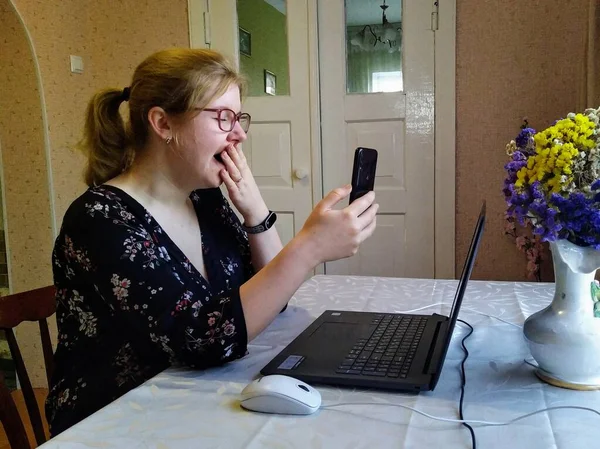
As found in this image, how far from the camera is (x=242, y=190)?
1385mm

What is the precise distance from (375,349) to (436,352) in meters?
0.10

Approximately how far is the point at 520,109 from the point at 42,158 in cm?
213

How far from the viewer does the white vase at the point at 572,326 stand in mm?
808

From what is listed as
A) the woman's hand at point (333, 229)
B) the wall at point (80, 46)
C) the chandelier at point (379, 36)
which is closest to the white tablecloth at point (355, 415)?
the woman's hand at point (333, 229)

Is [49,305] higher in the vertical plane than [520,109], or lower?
lower

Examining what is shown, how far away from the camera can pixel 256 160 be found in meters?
2.86

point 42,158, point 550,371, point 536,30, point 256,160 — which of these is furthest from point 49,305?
point 536,30

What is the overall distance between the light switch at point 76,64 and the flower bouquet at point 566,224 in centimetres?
242

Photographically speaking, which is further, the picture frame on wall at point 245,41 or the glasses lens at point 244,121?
the picture frame on wall at point 245,41

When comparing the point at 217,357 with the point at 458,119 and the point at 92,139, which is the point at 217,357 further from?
the point at 458,119

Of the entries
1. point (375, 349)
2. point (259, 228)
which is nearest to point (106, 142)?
point (259, 228)

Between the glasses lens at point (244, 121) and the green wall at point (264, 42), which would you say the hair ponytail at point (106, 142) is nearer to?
the glasses lens at point (244, 121)

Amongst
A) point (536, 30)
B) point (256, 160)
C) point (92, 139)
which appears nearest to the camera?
point (92, 139)

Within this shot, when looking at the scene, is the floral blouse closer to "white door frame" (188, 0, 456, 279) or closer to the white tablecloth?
the white tablecloth
